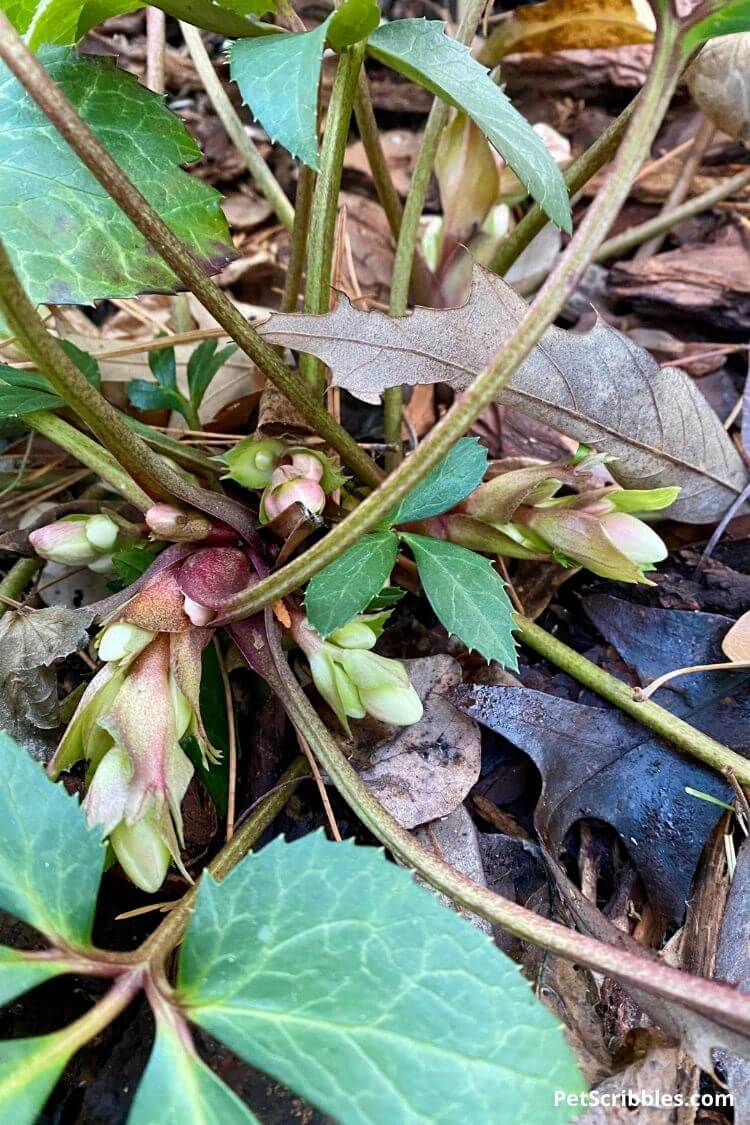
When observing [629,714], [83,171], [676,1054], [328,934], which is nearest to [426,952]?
[328,934]

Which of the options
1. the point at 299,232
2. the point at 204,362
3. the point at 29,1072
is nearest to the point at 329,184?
the point at 299,232

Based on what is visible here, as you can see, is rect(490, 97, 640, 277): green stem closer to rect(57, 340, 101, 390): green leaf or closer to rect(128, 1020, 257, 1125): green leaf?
rect(57, 340, 101, 390): green leaf

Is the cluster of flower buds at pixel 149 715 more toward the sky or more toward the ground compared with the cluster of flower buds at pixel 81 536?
more toward the ground

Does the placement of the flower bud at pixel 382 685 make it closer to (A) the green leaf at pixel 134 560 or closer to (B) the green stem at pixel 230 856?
(B) the green stem at pixel 230 856

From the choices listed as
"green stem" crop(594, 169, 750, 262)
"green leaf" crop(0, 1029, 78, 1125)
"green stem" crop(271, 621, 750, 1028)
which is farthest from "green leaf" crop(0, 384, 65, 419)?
"green stem" crop(594, 169, 750, 262)

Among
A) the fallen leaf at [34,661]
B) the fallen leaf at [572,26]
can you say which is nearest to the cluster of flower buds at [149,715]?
the fallen leaf at [34,661]

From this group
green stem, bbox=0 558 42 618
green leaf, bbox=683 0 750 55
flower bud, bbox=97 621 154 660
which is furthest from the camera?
green stem, bbox=0 558 42 618
